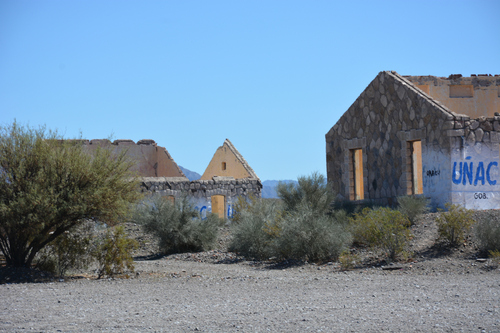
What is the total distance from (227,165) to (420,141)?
15041mm

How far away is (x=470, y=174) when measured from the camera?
16281 millimetres

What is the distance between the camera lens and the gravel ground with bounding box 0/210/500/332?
667 cm

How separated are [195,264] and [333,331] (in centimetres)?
865

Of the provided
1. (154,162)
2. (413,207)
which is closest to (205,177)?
(154,162)

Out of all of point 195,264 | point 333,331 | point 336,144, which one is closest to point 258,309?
point 333,331

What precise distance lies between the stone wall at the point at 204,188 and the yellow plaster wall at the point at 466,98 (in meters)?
8.47

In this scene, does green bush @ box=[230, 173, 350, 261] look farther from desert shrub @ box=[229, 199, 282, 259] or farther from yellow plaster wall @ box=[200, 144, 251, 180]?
yellow plaster wall @ box=[200, 144, 251, 180]

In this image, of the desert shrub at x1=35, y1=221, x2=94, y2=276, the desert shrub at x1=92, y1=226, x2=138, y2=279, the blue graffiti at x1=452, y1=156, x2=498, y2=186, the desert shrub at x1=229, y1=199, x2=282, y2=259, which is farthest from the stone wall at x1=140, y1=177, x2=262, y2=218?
the desert shrub at x1=92, y1=226, x2=138, y2=279

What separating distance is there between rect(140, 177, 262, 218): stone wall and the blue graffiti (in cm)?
975

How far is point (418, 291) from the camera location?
8719 millimetres

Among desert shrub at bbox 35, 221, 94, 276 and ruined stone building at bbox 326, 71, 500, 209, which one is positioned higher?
ruined stone building at bbox 326, 71, 500, 209

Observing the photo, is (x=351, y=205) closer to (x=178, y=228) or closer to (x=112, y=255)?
(x=178, y=228)

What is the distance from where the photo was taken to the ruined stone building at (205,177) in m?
25.4

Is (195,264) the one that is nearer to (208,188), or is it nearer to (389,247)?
(389,247)
